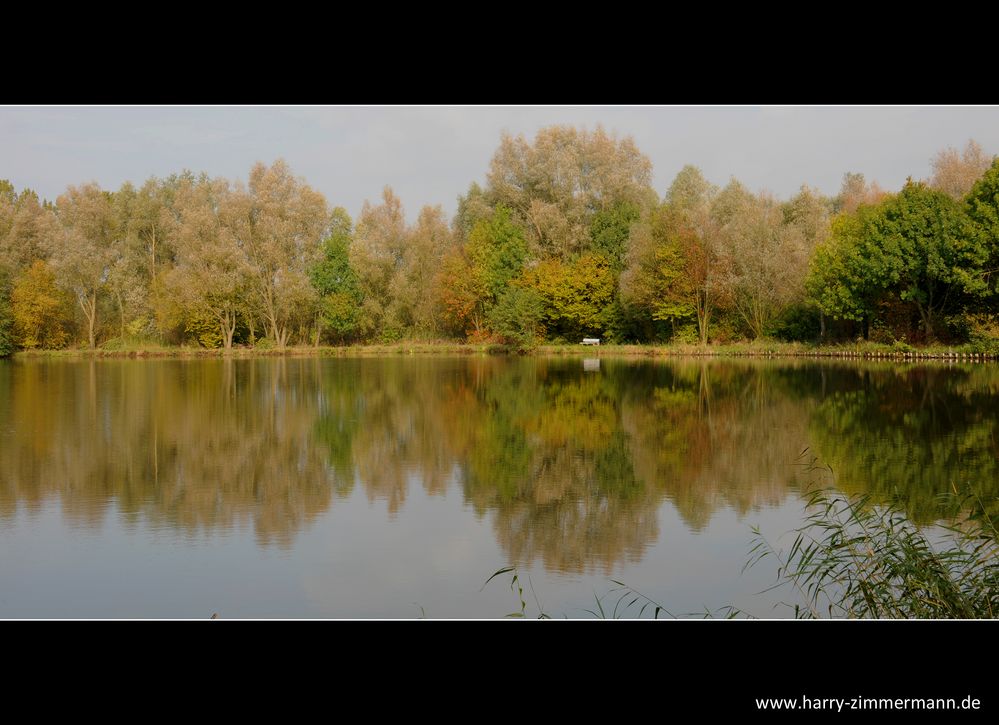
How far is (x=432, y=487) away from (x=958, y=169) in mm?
44577

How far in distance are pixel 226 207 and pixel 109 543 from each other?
4126cm

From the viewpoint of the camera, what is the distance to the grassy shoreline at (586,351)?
120ft

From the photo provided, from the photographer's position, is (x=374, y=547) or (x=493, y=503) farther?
(x=493, y=503)

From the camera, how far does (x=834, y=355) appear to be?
129ft

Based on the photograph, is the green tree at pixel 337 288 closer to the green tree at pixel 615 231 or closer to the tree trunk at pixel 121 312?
the tree trunk at pixel 121 312

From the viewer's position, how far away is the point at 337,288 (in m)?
52.2

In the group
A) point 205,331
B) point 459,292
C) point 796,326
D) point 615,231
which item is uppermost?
point 615,231

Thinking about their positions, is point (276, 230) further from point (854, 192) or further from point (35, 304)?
point (854, 192)

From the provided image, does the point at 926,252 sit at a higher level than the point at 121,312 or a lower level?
higher

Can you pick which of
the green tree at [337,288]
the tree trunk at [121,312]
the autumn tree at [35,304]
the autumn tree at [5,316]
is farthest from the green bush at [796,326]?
the autumn tree at [5,316]

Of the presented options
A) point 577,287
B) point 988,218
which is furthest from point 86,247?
point 988,218

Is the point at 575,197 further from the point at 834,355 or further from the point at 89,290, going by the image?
the point at 89,290

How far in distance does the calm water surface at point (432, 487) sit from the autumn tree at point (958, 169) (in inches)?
965
